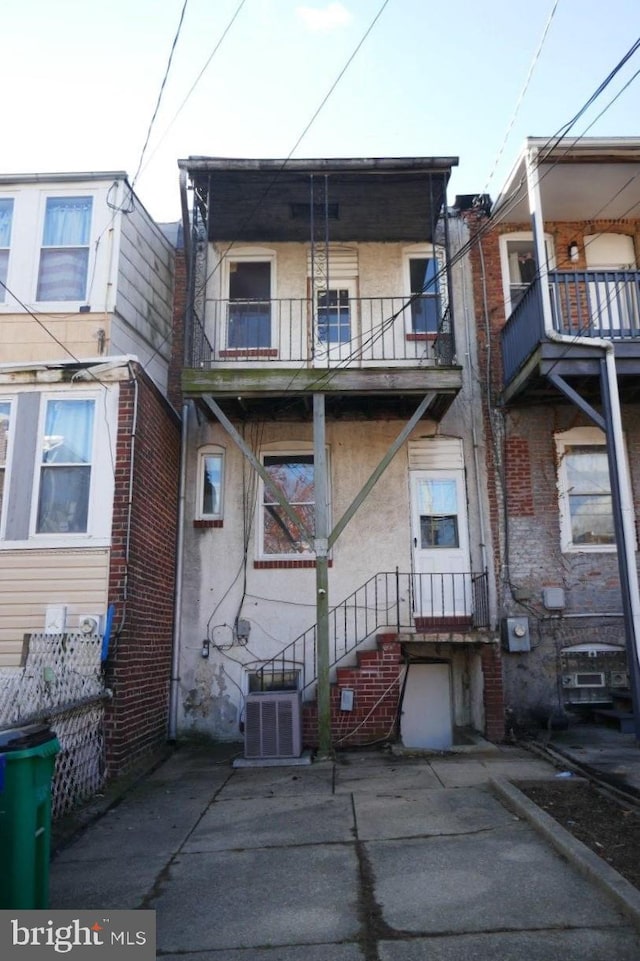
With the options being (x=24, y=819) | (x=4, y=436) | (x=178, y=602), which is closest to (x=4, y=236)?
(x=4, y=436)

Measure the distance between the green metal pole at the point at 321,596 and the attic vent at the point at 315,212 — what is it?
10.7ft

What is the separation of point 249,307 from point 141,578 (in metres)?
4.53

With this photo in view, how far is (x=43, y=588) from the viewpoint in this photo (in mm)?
7535

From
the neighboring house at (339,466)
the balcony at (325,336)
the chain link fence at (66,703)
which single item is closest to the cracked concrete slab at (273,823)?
the chain link fence at (66,703)

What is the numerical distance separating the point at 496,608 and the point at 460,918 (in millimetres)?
5953

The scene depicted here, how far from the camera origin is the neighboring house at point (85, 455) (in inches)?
291

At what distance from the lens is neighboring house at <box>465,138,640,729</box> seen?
28.3 ft

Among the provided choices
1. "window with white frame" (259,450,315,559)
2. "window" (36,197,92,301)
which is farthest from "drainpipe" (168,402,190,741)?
"window" (36,197,92,301)

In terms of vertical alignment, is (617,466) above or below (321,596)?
above

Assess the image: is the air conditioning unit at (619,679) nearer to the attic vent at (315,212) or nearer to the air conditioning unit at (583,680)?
the air conditioning unit at (583,680)

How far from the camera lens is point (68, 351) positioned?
8641 mm

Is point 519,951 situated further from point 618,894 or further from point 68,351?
point 68,351

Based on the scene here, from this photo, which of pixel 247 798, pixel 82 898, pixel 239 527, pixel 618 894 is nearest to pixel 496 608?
pixel 239 527

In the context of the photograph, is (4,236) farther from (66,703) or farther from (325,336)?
(66,703)
